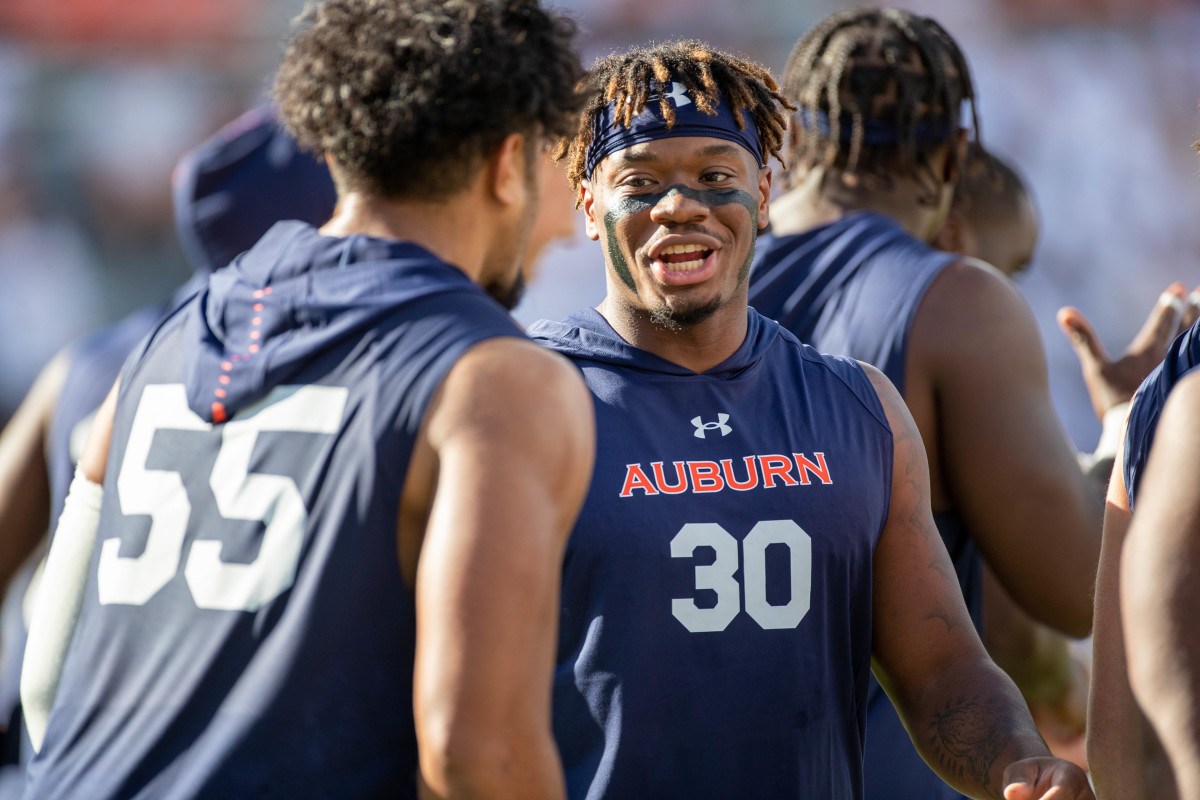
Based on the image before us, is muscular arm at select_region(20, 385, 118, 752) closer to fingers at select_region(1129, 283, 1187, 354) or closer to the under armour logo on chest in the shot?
the under armour logo on chest

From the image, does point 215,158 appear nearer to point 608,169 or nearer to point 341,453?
point 608,169

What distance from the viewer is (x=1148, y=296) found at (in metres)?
8.45

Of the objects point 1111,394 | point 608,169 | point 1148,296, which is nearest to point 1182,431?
point 608,169

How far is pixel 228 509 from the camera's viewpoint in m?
1.72

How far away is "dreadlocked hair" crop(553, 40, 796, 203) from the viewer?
2.68m

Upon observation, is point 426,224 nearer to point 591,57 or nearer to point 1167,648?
point 1167,648

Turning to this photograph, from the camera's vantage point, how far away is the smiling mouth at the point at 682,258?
8.54 feet

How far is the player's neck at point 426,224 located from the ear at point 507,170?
0.13 feet

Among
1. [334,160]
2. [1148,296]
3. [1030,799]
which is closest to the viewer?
[334,160]

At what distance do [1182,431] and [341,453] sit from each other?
3.56 ft

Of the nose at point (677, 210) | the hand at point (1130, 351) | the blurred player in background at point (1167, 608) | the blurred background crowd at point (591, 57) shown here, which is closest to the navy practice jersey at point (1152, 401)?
the blurred player in background at point (1167, 608)

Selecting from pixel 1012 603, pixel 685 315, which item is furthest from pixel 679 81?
pixel 1012 603

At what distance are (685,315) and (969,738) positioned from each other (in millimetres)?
970

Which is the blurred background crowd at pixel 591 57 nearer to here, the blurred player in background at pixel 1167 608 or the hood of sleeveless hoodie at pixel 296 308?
the hood of sleeveless hoodie at pixel 296 308
